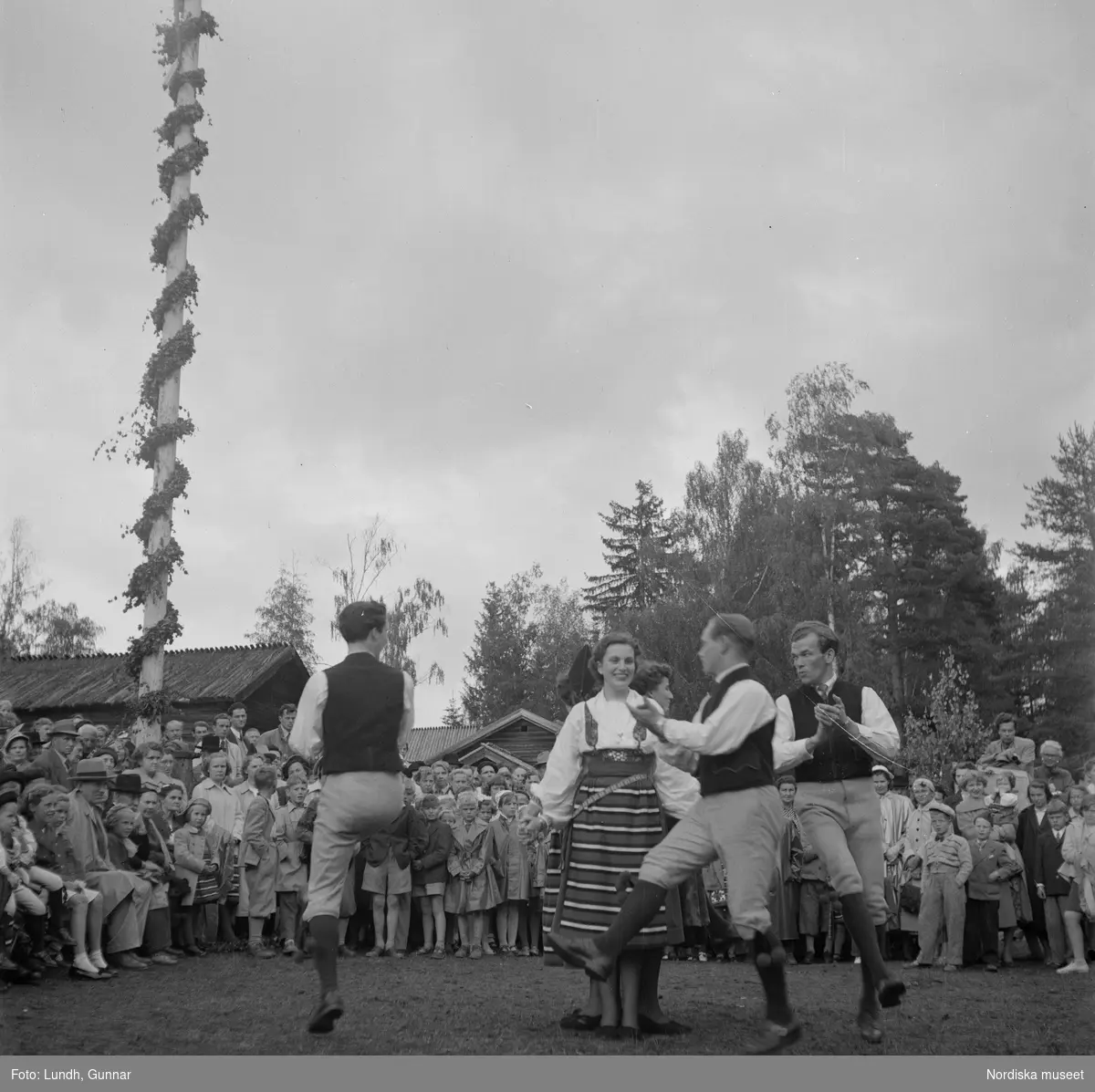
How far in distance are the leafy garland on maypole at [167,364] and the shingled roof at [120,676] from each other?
1056cm

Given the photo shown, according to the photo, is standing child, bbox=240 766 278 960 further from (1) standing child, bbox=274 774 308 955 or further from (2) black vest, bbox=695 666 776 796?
(2) black vest, bbox=695 666 776 796

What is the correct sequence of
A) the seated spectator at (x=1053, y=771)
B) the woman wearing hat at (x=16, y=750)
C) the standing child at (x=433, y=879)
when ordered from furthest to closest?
the seated spectator at (x=1053, y=771) → the standing child at (x=433, y=879) → the woman wearing hat at (x=16, y=750)

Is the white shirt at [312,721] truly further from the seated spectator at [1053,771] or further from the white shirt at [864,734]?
the seated spectator at [1053,771]

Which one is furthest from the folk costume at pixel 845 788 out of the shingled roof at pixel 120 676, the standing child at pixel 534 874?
the shingled roof at pixel 120 676

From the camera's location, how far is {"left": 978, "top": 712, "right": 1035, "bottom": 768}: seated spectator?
1389cm

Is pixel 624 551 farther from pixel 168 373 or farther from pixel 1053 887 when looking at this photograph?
pixel 1053 887

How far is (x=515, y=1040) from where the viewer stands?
567 cm

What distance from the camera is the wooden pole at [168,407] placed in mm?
17984

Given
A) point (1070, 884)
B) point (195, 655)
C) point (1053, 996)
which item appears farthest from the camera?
point (195, 655)

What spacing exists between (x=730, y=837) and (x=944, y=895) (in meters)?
6.67
